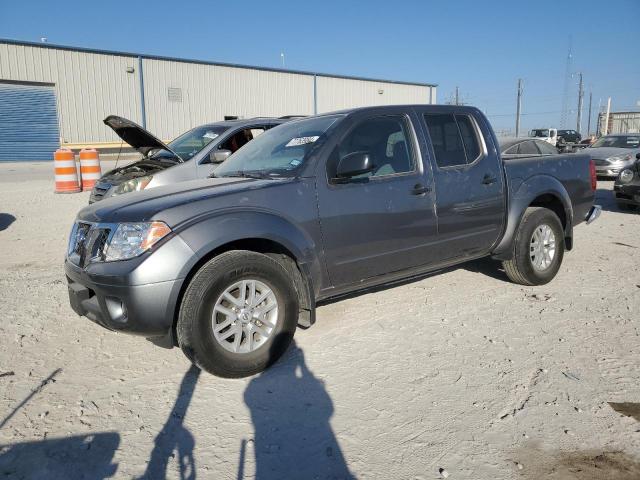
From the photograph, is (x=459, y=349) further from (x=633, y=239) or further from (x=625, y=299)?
(x=633, y=239)

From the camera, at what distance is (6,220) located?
893 centimetres

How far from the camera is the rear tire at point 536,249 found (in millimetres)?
5043

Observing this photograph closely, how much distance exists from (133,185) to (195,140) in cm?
146

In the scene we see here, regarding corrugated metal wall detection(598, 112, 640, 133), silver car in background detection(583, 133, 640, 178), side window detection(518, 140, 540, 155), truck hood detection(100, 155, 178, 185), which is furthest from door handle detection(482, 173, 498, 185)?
corrugated metal wall detection(598, 112, 640, 133)

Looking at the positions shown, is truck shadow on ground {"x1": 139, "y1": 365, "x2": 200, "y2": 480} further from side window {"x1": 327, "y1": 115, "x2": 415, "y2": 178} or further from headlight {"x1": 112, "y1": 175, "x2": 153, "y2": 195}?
headlight {"x1": 112, "y1": 175, "x2": 153, "y2": 195}

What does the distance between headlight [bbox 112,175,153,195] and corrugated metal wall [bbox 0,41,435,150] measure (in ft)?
70.4

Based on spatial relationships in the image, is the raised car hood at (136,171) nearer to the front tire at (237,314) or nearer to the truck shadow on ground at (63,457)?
the front tire at (237,314)

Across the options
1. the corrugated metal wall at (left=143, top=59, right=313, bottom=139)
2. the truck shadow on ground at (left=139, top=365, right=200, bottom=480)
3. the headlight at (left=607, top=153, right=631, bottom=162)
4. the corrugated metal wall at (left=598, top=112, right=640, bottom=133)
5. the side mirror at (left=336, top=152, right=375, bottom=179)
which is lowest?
the truck shadow on ground at (left=139, top=365, right=200, bottom=480)

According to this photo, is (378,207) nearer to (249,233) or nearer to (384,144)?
(384,144)

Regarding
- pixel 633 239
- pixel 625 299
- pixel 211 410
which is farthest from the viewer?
pixel 633 239

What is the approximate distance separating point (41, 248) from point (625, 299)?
7.23 metres

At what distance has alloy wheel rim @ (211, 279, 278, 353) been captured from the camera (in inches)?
130

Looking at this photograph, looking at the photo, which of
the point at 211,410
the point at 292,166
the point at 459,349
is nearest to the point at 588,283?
the point at 459,349

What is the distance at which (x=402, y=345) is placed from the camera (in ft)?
12.7
